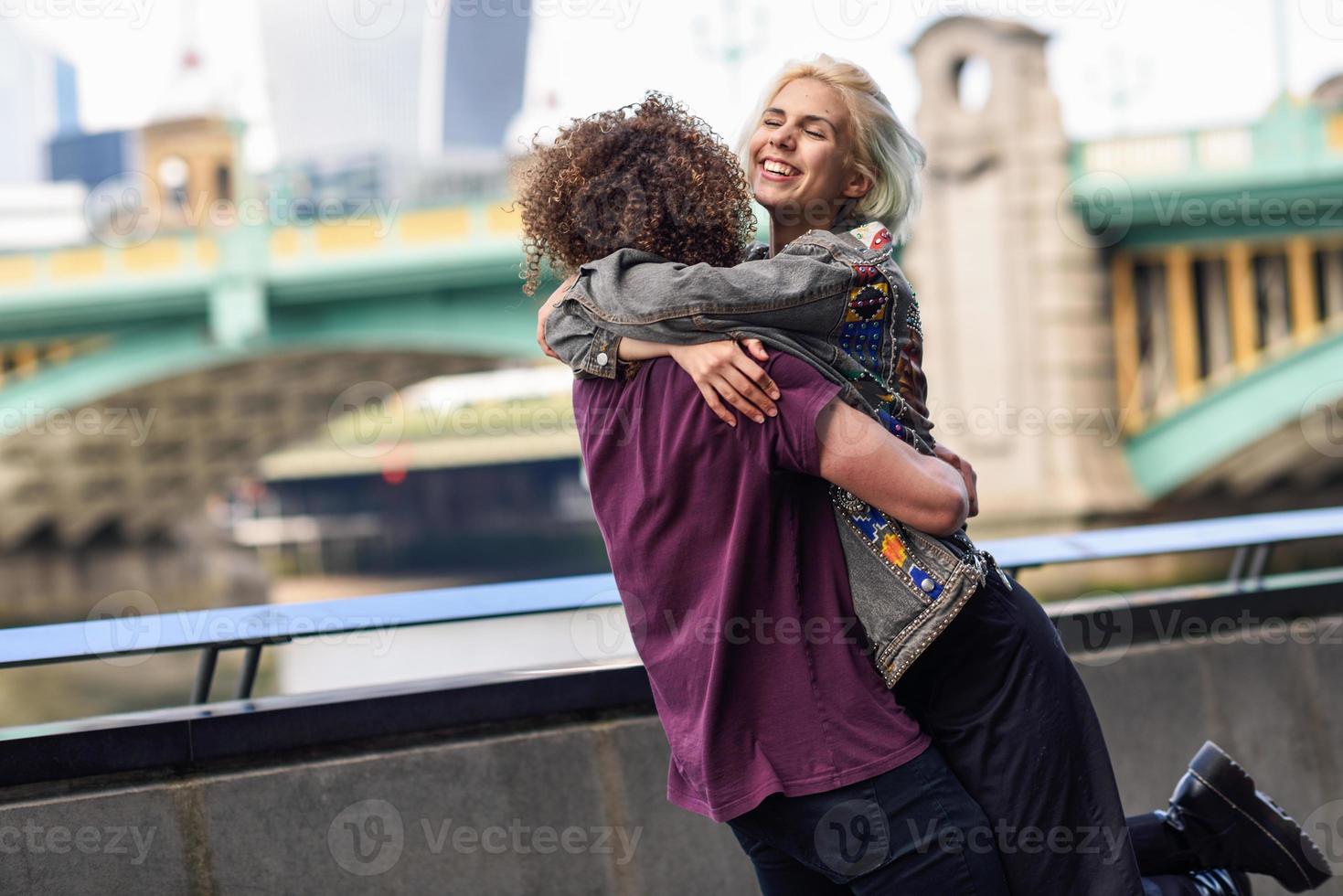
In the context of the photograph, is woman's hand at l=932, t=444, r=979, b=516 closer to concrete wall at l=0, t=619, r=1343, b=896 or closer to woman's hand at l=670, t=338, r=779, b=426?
woman's hand at l=670, t=338, r=779, b=426

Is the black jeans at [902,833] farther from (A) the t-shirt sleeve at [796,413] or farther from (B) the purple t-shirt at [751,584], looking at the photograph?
(A) the t-shirt sleeve at [796,413]

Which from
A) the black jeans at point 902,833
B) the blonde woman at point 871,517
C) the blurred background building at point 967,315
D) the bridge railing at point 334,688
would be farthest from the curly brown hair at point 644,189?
the blurred background building at point 967,315

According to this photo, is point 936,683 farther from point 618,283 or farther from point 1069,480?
point 1069,480

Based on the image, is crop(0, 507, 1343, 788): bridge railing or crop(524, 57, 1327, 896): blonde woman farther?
crop(0, 507, 1343, 788): bridge railing

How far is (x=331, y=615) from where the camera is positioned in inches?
98.3

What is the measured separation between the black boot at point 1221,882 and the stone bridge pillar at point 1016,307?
46.4 feet

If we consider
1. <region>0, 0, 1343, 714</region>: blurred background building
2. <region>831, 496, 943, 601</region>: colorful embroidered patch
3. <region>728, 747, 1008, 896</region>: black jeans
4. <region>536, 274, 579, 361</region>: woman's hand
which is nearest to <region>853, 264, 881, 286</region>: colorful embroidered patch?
<region>831, 496, 943, 601</region>: colorful embroidered patch

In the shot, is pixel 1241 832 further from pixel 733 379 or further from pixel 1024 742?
pixel 733 379

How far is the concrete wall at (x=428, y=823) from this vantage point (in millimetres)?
2211

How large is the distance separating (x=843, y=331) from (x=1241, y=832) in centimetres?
100

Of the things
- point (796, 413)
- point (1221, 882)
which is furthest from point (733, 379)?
point (1221, 882)

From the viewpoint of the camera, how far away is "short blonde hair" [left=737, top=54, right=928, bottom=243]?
1.75 meters

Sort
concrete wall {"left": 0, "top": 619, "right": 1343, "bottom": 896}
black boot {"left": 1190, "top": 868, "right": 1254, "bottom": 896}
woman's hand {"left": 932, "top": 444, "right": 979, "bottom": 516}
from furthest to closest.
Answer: concrete wall {"left": 0, "top": 619, "right": 1343, "bottom": 896}, black boot {"left": 1190, "top": 868, "right": 1254, "bottom": 896}, woman's hand {"left": 932, "top": 444, "right": 979, "bottom": 516}

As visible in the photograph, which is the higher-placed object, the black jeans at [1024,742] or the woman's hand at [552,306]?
the woman's hand at [552,306]
